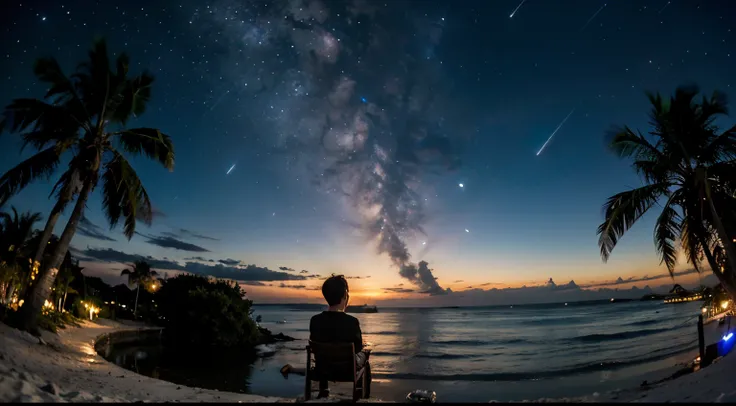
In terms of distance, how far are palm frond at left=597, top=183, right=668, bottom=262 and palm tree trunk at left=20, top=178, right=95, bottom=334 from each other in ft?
53.5

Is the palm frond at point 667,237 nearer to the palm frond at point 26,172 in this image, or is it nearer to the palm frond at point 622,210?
the palm frond at point 622,210

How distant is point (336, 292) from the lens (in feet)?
18.6

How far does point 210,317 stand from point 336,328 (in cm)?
3052

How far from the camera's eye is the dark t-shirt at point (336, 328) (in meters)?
5.41

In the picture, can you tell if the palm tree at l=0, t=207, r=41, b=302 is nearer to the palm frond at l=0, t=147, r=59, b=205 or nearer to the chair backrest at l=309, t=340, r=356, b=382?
the palm frond at l=0, t=147, r=59, b=205

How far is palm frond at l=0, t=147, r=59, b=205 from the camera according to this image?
12.0 m

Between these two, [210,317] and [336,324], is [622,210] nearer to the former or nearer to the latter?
[336,324]

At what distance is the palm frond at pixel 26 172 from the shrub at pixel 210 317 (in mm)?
22031

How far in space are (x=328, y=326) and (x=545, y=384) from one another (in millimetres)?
15512

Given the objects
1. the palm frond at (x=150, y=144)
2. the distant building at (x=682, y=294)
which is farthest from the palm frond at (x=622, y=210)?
the palm frond at (x=150, y=144)

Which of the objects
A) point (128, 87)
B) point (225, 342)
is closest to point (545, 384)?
point (128, 87)

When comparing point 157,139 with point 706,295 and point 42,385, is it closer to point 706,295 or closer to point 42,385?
point 42,385

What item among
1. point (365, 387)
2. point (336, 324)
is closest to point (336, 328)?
point (336, 324)

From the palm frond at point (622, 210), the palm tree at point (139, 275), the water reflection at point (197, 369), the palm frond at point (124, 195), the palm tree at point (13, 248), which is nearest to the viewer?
the palm frond at point (622, 210)
